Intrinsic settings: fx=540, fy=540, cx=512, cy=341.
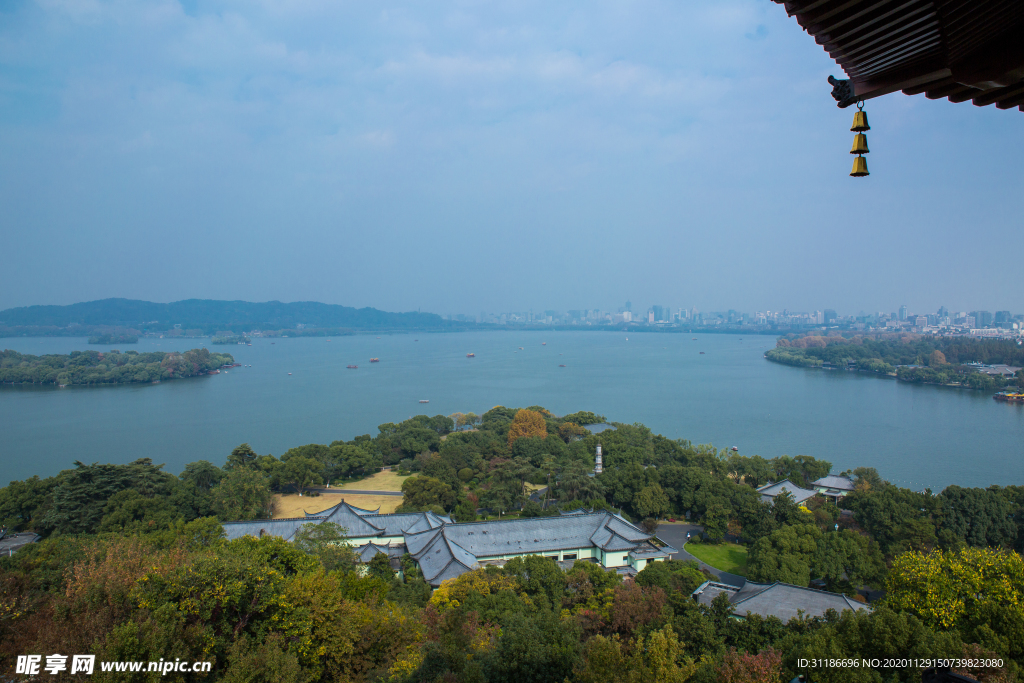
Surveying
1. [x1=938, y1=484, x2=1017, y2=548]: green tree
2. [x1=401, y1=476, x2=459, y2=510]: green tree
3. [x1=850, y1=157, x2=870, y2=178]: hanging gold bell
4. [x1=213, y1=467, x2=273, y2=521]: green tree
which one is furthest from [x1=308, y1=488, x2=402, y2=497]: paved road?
[x1=850, y1=157, x2=870, y2=178]: hanging gold bell

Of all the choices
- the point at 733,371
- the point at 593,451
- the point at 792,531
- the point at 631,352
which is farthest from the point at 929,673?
the point at 631,352

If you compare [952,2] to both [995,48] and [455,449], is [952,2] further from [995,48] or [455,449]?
[455,449]

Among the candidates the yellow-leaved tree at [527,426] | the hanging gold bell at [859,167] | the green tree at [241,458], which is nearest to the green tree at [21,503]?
the green tree at [241,458]

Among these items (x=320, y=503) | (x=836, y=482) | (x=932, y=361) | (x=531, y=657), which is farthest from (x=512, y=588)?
(x=932, y=361)

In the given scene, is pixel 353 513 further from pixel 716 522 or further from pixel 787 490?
pixel 787 490

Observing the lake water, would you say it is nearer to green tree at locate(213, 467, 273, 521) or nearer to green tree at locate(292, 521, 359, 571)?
green tree at locate(213, 467, 273, 521)

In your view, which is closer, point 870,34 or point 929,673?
point 870,34
